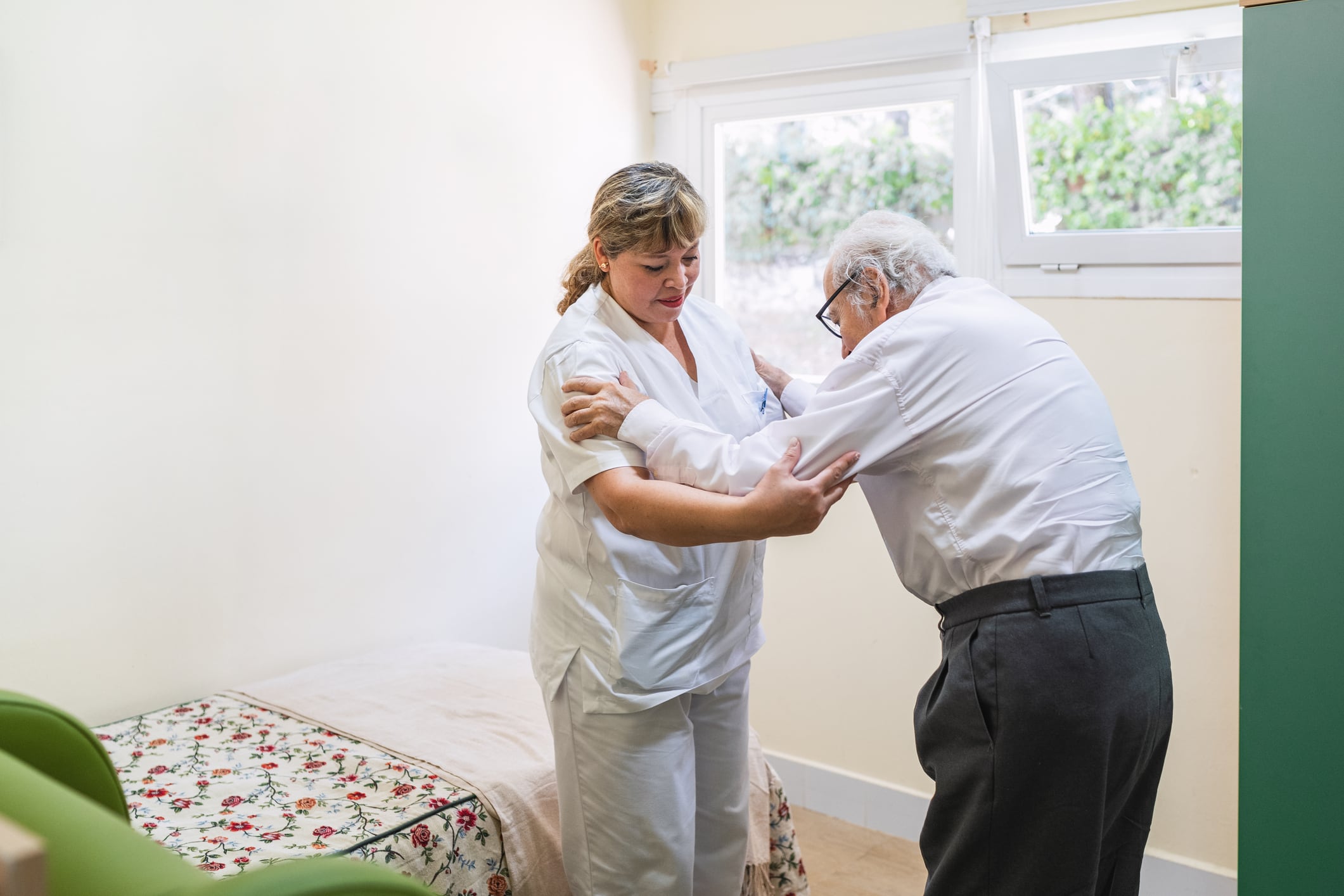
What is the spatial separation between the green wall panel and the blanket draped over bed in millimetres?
1011

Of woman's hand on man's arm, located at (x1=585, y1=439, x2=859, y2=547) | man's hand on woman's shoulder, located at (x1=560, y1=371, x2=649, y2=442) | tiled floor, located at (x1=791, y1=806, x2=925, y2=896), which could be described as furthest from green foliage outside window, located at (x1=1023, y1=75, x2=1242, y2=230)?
tiled floor, located at (x1=791, y1=806, x2=925, y2=896)

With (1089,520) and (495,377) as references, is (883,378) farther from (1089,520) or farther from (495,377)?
(495,377)

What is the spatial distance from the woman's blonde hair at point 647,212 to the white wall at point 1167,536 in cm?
140

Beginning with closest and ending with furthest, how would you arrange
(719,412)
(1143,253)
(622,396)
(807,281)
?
(622,396), (719,412), (1143,253), (807,281)

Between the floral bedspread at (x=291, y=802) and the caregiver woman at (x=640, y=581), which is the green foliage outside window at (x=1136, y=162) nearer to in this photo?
the caregiver woman at (x=640, y=581)

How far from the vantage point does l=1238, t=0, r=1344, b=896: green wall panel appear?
1598 mm

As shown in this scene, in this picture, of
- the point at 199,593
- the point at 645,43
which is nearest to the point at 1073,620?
the point at 199,593

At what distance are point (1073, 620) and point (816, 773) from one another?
1.92m

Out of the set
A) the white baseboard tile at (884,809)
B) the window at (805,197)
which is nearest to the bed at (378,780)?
the white baseboard tile at (884,809)

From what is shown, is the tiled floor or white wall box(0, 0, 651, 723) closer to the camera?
white wall box(0, 0, 651, 723)

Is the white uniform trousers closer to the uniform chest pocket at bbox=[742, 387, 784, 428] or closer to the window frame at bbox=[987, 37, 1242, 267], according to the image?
the uniform chest pocket at bbox=[742, 387, 784, 428]

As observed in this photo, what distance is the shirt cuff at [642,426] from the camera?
5.32ft

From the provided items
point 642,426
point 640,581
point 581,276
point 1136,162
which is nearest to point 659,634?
point 640,581

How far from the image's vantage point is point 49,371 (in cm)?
211
